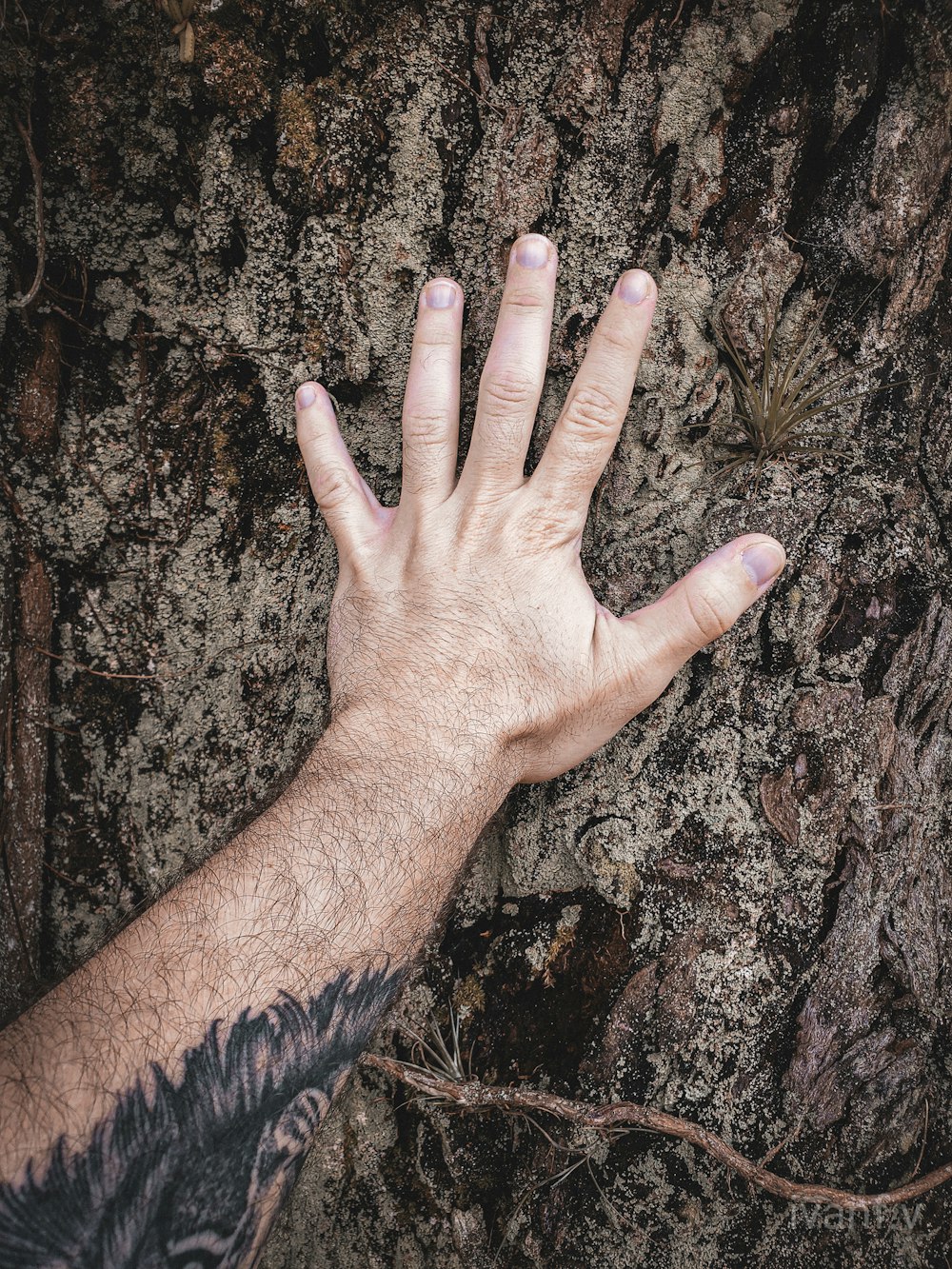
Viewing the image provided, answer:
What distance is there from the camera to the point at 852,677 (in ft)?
5.21

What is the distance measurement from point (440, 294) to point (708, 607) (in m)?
0.82

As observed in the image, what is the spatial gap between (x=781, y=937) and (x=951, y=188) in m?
1.54

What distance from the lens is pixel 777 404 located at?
1.51 metres

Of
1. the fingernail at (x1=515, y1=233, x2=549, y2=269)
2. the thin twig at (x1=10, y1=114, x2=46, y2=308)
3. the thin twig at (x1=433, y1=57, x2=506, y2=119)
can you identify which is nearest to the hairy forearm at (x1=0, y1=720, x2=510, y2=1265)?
the fingernail at (x1=515, y1=233, x2=549, y2=269)

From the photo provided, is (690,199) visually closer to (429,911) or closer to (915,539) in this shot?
(915,539)

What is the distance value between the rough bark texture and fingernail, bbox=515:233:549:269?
9 centimetres

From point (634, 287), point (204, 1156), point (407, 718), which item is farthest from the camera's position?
point (407, 718)

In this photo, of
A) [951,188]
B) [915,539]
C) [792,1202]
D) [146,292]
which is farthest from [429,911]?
[951,188]

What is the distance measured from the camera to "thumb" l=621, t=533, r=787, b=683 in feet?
4.89

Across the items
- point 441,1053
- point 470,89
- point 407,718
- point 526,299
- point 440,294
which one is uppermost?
point 470,89

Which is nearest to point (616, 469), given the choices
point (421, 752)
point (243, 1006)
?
point (421, 752)

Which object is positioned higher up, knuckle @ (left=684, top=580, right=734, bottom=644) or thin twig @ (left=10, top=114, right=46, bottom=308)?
thin twig @ (left=10, top=114, right=46, bottom=308)

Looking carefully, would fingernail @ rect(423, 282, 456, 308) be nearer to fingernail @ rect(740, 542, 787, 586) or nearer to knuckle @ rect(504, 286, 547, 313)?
knuckle @ rect(504, 286, 547, 313)

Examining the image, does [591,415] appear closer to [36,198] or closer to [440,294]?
[440,294]
